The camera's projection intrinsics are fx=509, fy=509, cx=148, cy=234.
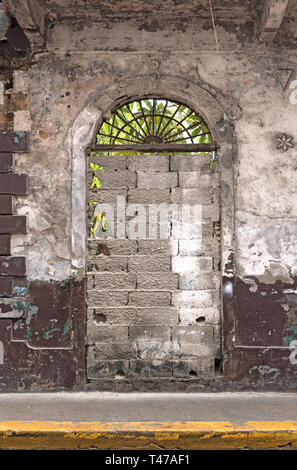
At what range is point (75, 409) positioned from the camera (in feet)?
16.3

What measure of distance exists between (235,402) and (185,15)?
14.3 ft

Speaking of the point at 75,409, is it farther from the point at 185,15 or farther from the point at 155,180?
the point at 185,15

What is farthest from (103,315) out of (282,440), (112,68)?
(112,68)

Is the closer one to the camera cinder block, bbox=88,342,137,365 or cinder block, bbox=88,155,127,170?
cinder block, bbox=88,342,137,365

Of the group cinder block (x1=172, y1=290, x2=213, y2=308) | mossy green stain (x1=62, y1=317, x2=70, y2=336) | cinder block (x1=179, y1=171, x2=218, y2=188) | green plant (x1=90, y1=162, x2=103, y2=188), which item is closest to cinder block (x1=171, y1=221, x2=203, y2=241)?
cinder block (x1=179, y1=171, x2=218, y2=188)

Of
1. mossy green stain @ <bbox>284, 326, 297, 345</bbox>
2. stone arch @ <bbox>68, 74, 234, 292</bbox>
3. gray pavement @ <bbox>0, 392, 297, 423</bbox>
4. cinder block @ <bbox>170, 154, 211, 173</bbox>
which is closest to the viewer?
gray pavement @ <bbox>0, 392, 297, 423</bbox>

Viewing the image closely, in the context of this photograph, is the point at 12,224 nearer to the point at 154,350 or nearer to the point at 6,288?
the point at 6,288

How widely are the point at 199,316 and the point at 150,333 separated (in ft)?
1.93

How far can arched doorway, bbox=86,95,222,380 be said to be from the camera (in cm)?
576

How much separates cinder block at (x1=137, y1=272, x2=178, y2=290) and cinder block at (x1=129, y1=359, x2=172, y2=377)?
832mm

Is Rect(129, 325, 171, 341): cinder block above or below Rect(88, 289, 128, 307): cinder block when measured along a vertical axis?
below

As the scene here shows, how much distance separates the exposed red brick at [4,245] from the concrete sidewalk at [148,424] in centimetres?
163

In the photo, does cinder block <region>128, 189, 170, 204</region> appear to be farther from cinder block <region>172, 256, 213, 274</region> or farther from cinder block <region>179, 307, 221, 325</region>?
cinder block <region>179, 307, 221, 325</region>

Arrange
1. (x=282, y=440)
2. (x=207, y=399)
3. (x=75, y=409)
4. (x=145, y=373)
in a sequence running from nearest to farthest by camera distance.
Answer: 1. (x=282, y=440)
2. (x=75, y=409)
3. (x=207, y=399)
4. (x=145, y=373)
